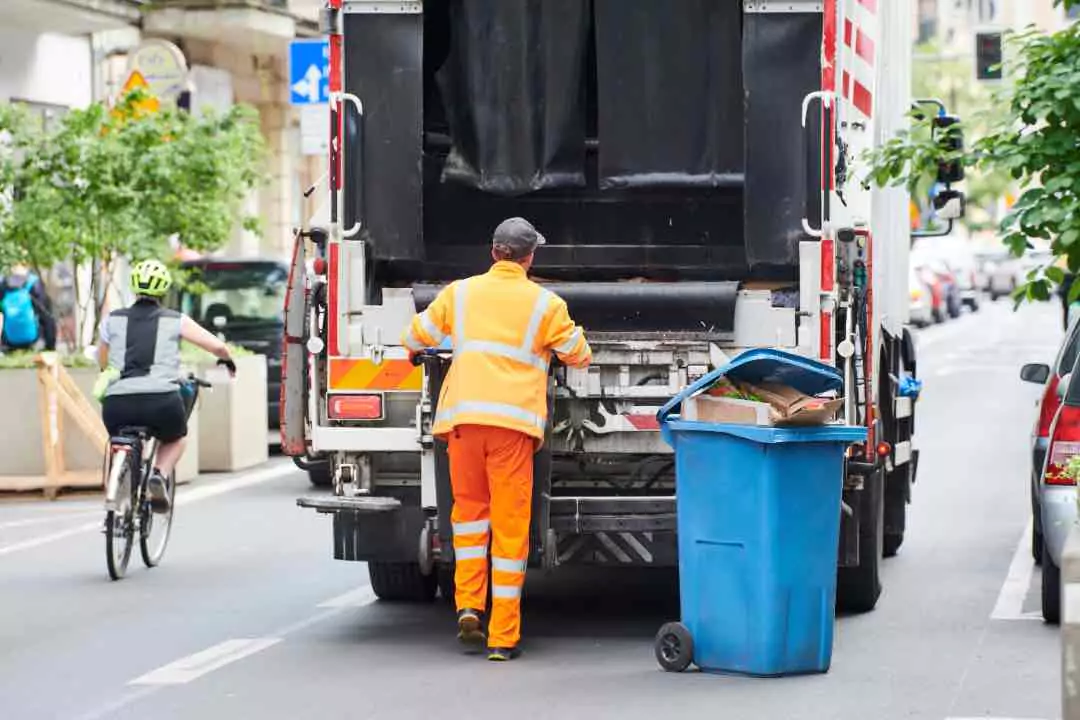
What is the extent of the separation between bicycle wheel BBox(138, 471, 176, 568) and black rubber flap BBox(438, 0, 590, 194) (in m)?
3.01

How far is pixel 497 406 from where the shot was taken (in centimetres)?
939

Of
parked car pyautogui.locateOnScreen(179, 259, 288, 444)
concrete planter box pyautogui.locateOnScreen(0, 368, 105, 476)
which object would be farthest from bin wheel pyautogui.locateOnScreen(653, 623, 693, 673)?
parked car pyautogui.locateOnScreen(179, 259, 288, 444)

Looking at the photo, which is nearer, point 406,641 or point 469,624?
point 469,624

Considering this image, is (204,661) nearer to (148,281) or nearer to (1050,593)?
(148,281)

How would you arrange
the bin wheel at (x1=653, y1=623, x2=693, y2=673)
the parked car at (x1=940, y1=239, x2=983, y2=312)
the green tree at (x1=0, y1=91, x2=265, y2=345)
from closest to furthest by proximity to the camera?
1. the bin wheel at (x1=653, y1=623, x2=693, y2=673)
2. the green tree at (x1=0, y1=91, x2=265, y2=345)
3. the parked car at (x1=940, y1=239, x2=983, y2=312)

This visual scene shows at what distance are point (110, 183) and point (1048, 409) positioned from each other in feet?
31.0

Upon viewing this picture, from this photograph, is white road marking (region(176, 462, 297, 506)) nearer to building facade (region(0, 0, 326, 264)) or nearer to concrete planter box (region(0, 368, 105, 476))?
concrete planter box (region(0, 368, 105, 476))

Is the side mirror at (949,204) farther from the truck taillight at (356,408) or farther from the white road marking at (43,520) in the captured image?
the white road marking at (43,520)

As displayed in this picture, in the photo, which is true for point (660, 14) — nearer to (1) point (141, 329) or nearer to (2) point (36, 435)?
(1) point (141, 329)

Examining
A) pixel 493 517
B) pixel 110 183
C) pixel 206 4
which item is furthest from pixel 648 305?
pixel 206 4

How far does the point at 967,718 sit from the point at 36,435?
10483mm

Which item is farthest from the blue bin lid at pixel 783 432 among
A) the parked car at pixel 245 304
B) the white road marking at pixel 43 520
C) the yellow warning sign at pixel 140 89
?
the parked car at pixel 245 304

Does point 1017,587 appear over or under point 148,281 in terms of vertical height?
under

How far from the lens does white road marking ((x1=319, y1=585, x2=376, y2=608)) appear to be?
1138cm
